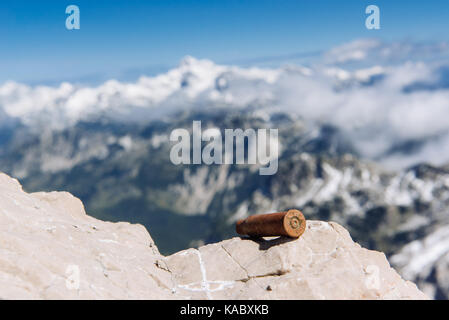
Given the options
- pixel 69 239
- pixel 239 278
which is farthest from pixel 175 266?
pixel 69 239

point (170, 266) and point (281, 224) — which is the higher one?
point (281, 224)

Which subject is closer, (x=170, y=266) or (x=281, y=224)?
(x=281, y=224)

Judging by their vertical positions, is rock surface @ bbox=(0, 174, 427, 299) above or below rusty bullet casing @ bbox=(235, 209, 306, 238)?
below

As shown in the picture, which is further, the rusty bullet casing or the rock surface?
the rusty bullet casing
